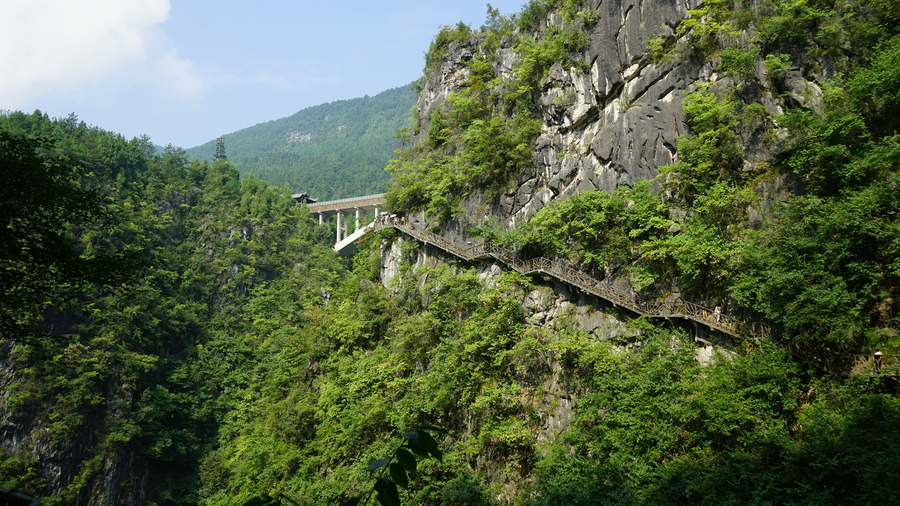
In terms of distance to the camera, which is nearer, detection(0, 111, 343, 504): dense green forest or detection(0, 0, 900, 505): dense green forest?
detection(0, 0, 900, 505): dense green forest

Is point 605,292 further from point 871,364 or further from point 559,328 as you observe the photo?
point 871,364

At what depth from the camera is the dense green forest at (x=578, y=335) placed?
10352 mm

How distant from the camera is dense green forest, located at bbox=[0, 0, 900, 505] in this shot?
10352mm

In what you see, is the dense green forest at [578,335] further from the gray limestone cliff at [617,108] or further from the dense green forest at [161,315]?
the gray limestone cliff at [617,108]

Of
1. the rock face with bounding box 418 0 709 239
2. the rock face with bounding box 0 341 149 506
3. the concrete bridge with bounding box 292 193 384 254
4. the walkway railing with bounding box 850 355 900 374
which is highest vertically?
the rock face with bounding box 418 0 709 239

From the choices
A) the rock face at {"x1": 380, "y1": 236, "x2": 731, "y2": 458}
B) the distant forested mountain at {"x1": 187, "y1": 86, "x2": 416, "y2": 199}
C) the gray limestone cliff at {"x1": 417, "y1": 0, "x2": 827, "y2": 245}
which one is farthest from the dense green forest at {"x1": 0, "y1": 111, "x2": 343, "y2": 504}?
the distant forested mountain at {"x1": 187, "y1": 86, "x2": 416, "y2": 199}

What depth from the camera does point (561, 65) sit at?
2081 cm

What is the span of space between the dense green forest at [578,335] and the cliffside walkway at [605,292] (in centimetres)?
47

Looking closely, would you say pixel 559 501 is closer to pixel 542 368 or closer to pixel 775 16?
pixel 542 368

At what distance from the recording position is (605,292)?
16.0m

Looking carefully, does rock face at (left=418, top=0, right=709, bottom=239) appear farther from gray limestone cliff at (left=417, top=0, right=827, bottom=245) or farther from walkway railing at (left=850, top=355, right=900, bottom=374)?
walkway railing at (left=850, top=355, right=900, bottom=374)

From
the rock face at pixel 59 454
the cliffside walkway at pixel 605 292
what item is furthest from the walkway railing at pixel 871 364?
the rock face at pixel 59 454

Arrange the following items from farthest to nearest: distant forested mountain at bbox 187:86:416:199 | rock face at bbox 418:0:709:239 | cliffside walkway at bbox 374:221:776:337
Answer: distant forested mountain at bbox 187:86:416:199 → rock face at bbox 418:0:709:239 → cliffside walkway at bbox 374:221:776:337

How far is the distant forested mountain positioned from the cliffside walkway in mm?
32735
